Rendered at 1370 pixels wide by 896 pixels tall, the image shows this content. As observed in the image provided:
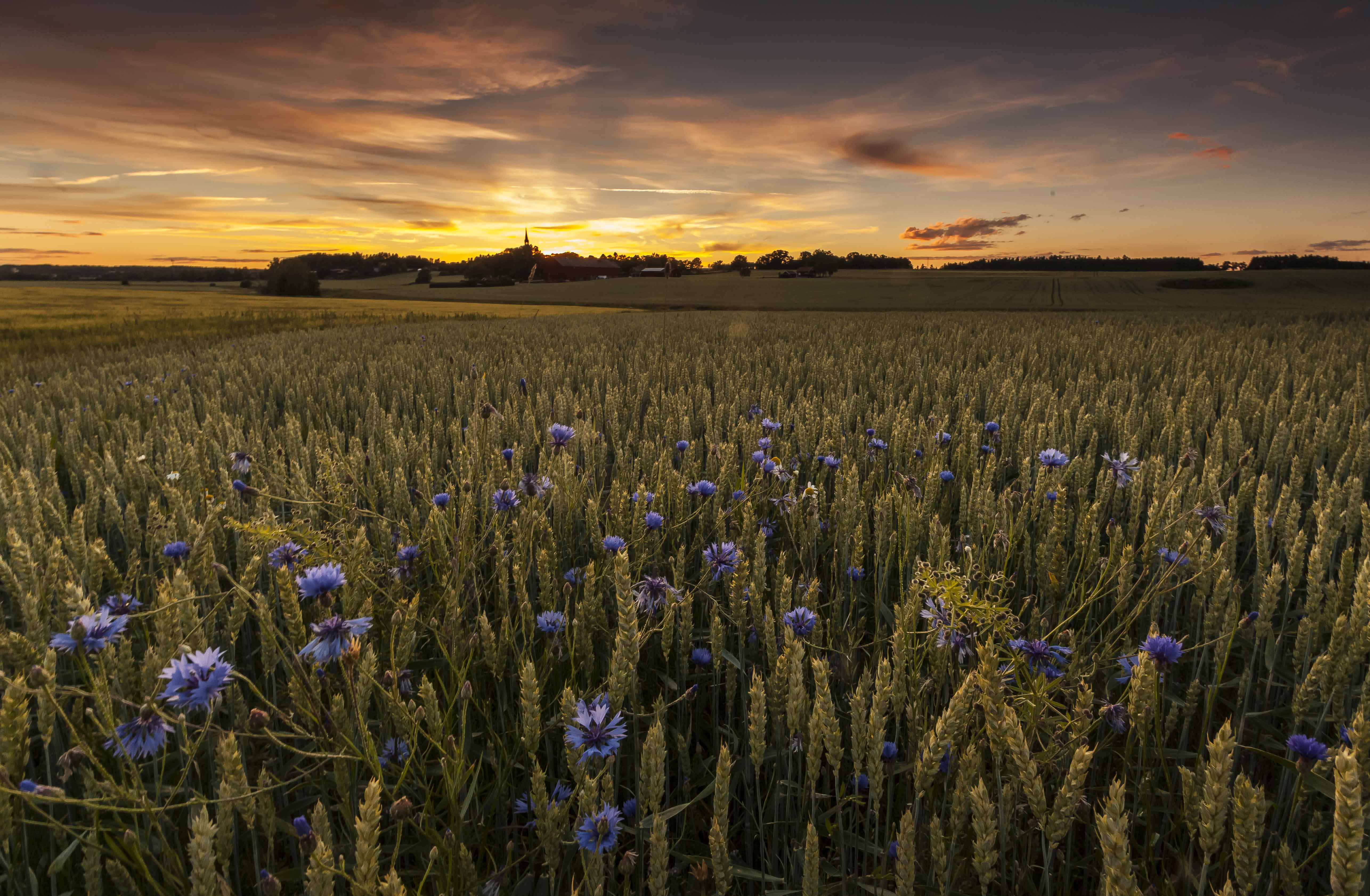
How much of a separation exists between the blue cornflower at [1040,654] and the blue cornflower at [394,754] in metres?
1.27

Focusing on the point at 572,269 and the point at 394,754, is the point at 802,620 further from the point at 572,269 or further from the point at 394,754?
the point at 572,269

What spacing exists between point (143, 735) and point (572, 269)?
263 feet

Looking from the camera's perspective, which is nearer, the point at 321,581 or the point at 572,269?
the point at 321,581

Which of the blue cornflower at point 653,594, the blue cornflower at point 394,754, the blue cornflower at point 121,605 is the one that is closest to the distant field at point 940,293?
the blue cornflower at point 653,594

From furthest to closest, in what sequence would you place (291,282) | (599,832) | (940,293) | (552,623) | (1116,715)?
(291,282), (940,293), (552,623), (1116,715), (599,832)

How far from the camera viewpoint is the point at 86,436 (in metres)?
4.16

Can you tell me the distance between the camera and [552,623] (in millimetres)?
1604

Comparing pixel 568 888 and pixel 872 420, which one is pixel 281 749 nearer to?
pixel 568 888

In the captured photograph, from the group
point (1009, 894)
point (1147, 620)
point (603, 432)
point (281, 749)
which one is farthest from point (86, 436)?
point (1147, 620)

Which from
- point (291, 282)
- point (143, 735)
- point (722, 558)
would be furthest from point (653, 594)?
point (291, 282)

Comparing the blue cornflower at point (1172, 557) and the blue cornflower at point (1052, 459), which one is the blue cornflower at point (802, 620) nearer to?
the blue cornflower at point (1172, 557)

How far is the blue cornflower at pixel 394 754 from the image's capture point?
1.31 meters

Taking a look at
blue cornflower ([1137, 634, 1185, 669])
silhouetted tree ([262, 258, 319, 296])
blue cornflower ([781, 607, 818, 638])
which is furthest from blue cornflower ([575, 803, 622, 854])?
silhouetted tree ([262, 258, 319, 296])

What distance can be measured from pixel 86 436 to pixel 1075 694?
17.7 feet
